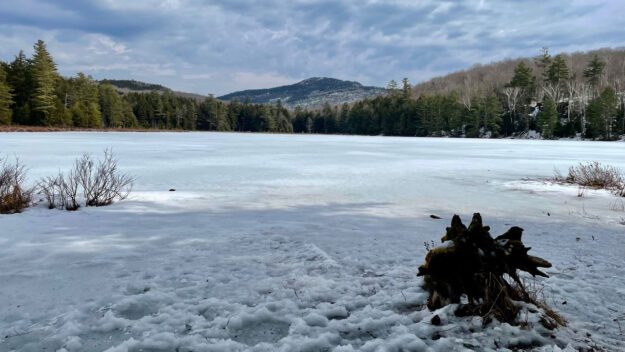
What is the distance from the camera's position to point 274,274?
16.9 ft

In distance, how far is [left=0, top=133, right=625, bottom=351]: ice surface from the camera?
3.52m

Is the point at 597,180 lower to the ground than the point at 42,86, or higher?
lower

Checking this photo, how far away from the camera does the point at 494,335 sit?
11.4ft

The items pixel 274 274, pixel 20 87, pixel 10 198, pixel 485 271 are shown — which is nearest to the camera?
pixel 485 271

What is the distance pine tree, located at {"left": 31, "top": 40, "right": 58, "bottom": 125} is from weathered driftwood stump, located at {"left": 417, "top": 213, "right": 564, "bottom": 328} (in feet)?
253

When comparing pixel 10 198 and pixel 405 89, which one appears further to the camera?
pixel 405 89

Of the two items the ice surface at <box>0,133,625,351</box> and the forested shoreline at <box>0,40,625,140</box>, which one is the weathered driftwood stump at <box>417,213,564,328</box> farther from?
the forested shoreline at <box>0,40,625,140</box>

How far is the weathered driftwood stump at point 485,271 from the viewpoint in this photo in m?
3.70

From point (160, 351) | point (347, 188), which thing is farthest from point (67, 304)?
point (347, 188)

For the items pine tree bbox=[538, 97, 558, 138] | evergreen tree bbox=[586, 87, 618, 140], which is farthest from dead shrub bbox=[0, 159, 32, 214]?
pine tree bbox=[538, 97, 558, 138]

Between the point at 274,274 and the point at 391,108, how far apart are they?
109403 millimetres

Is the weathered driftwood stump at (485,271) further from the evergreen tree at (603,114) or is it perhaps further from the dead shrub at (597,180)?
the evergreen tree at (603,114)

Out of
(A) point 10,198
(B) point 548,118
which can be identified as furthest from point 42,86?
(B) point 548,118

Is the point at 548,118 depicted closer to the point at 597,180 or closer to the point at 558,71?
the point at 558,71
